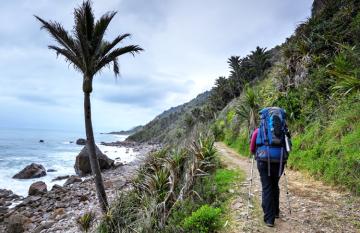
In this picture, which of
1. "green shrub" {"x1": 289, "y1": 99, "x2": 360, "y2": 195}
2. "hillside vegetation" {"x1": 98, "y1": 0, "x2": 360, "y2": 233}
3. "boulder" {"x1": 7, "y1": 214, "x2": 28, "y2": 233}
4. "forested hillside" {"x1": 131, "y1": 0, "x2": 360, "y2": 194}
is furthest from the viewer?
"boulder" {"x1": 7, "y1": 214, "x2": 28, "y2": 233}

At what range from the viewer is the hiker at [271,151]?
4699 mm

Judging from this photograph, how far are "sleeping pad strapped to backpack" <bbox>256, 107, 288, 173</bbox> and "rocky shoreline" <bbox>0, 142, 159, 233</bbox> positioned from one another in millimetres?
5623

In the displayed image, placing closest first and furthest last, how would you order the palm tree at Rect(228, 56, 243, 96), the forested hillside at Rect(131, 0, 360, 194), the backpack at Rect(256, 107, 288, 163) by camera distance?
the backpack at Rect(256, 107, 288, 163)
the forested hillside at Rect(131, 0, 360, 194)
the palm tree at Rect(228, 56, 243, 96)

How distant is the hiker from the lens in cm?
470

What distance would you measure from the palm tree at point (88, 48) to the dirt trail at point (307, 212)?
4770mm

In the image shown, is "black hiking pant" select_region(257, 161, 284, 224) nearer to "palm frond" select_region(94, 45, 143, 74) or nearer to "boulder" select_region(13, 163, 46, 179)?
"palm frond" select_region(94, 45, 143, 74)

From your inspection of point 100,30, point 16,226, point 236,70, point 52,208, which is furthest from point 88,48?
point 236,70

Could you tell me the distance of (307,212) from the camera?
564 cm

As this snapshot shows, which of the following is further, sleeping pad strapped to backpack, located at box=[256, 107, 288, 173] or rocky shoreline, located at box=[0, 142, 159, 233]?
rocky shoreline, located at box=[0, 142, 159, 233]

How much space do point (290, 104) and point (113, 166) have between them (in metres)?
25.9

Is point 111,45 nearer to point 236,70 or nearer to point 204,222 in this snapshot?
point 204,222

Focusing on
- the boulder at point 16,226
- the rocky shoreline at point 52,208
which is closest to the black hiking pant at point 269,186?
the rocky shoreline at point 52,208

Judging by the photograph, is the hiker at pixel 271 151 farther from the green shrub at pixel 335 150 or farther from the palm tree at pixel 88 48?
the palm tree at pixel 88 48

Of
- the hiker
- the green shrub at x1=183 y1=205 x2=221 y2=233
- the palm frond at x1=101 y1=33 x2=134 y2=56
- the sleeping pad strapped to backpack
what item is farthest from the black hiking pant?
the palm frond at x1=101 y1=33 x2=134 y2=56
